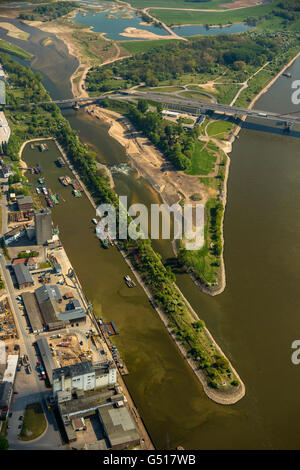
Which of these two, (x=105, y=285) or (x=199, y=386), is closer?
(x=199, y=386)

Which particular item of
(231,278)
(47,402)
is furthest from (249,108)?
(47,402)

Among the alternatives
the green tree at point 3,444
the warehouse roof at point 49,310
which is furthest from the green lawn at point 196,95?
the green tree at point 3,444

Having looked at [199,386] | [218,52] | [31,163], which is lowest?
[199,386]

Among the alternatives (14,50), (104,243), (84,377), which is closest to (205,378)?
(84,377)

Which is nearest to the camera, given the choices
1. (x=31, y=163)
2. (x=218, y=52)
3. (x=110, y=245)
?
(x=110, y=245)

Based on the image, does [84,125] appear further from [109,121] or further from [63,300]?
[63,300]

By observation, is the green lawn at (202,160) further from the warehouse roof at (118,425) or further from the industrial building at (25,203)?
the warehouse roof at (118,425)

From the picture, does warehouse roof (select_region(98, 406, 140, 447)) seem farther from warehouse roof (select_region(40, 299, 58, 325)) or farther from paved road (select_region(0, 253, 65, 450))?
warehouse roof (select_region(40, 299, 58, 325))
